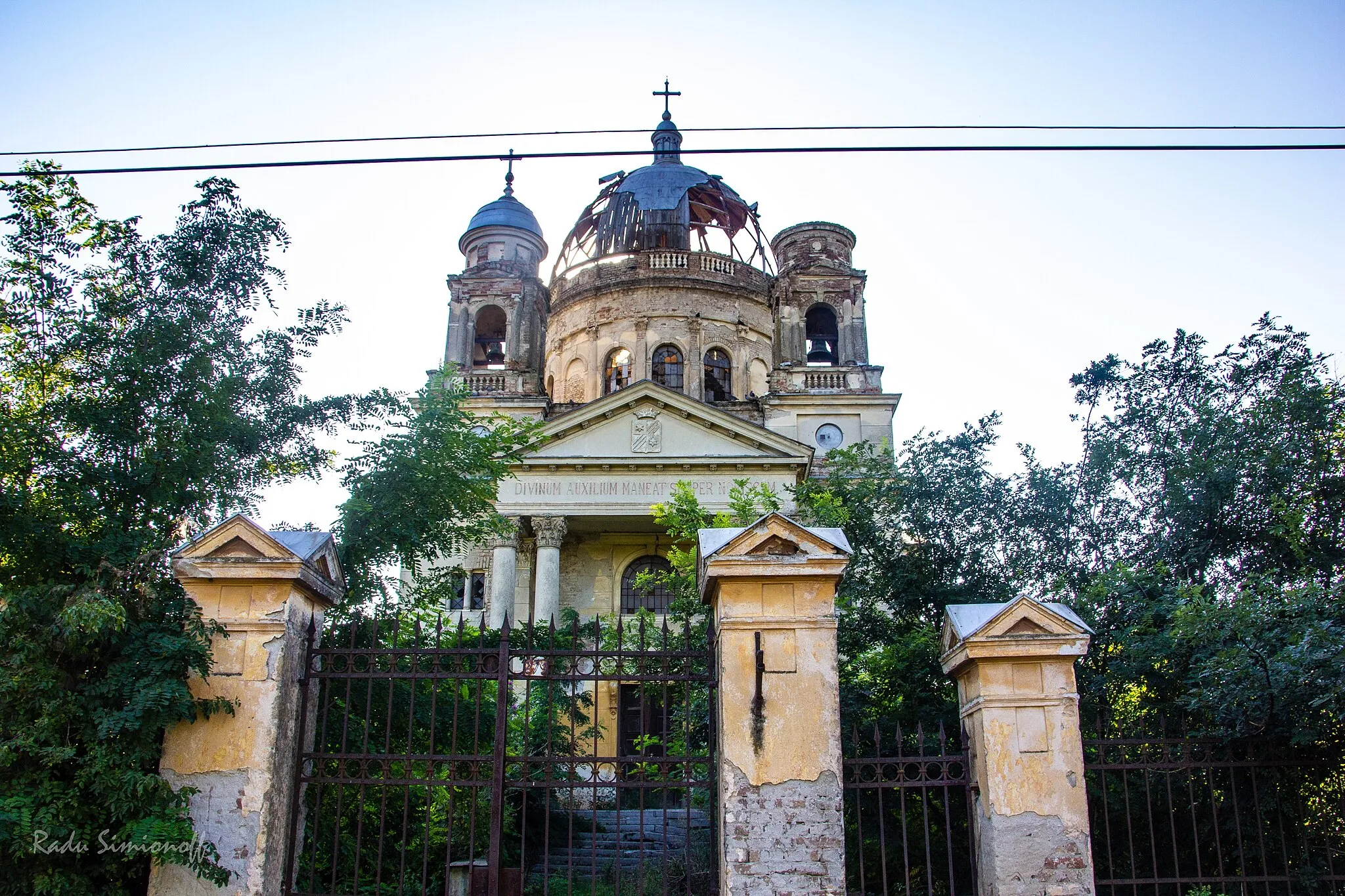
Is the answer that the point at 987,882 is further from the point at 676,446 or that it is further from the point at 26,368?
the point at 676,446

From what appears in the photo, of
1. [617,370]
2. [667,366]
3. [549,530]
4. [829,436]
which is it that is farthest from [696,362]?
[549,530]

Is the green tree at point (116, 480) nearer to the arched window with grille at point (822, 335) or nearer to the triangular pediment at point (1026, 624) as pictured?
the triangular pediment at point (1026, 624)

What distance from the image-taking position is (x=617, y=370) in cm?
3136

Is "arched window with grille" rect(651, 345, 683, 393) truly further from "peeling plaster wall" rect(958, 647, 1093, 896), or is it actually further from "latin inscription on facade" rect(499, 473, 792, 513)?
"peeling plaster wall" rect(958, 647, 1093, 896)

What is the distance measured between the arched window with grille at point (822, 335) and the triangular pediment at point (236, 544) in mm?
24919

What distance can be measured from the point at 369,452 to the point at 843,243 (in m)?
24.0

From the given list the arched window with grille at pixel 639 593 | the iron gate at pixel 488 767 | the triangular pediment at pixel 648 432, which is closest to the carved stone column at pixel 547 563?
the triangular pediment at pixel 648 432

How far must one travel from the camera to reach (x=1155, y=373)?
11039mm

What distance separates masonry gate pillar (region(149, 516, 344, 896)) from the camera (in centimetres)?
560

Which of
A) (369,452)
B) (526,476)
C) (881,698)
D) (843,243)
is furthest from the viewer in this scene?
(843,243)

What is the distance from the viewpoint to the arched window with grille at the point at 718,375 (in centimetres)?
3133

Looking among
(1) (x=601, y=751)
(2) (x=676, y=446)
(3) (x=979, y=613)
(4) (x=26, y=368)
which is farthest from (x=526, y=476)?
(3) (x=979, y=613)

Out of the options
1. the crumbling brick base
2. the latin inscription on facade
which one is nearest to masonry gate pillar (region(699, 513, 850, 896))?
the crumbling brick base

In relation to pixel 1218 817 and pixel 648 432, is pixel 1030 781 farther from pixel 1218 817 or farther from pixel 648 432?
pixel 648 432
